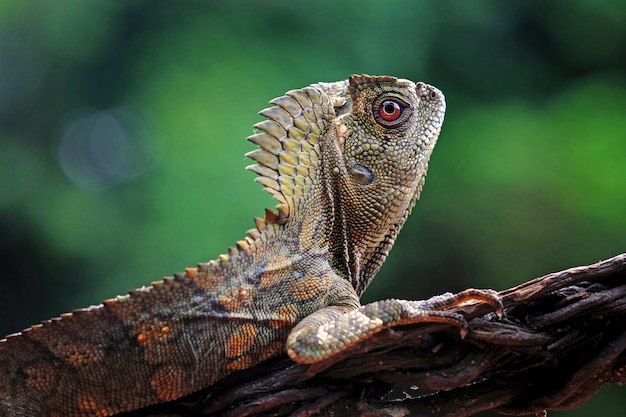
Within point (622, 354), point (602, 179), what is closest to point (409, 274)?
point (602, 179)

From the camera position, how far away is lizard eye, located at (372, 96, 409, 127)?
315 cm

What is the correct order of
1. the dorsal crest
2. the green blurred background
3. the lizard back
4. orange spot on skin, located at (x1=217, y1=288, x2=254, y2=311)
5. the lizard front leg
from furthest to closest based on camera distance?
the green blurred background
the dorsal crest
orange spot on skin, located at (x1=217, y1=288, x2=254, y2=311)
the lizard back
the lizard front leg

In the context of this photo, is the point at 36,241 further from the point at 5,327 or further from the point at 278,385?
the point at 278,385

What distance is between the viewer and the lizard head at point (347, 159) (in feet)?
9.98

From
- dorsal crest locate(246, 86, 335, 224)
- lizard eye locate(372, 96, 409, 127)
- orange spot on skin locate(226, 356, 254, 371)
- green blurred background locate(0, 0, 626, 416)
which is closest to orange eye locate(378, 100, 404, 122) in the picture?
lizard eye locate(372, 96, 409, 127)

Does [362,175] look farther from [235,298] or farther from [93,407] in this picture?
[93,407]

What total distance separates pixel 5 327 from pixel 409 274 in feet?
11.0

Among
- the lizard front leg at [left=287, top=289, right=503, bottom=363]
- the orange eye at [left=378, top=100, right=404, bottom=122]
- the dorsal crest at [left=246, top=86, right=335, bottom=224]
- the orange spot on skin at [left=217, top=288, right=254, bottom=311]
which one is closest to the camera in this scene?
the lizard front leg at [left=287, top=289, right=503, bottom=363]

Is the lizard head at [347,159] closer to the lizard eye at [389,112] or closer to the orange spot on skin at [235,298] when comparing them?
the lizard eye at [389,112]

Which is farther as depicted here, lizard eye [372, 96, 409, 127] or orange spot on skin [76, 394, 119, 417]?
lizard eye [372, 96, 409, 127]

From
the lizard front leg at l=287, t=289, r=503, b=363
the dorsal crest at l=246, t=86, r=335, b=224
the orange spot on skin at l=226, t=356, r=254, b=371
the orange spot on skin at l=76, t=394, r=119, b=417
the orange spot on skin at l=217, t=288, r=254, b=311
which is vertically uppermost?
the dorsal crest at l=246, t=86, r=335, b=224

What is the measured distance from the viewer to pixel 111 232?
5.68 metres

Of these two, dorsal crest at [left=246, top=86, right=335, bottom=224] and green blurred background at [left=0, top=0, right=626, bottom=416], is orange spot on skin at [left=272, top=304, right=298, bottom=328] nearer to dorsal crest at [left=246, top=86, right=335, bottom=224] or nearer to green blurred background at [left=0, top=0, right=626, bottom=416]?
dorsal crest at [left=246, top=86, right=335, bottom=224]

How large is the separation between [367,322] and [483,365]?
1.47 feet
